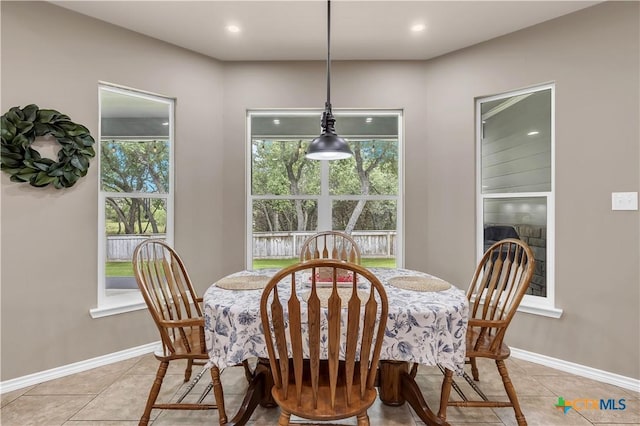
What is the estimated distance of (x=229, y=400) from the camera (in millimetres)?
1980

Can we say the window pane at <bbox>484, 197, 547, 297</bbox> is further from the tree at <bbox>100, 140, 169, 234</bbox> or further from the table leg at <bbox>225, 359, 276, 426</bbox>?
the tree at <bbox>100, 140, 169, 234</bbox>

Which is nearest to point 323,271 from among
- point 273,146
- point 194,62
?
point 273,146

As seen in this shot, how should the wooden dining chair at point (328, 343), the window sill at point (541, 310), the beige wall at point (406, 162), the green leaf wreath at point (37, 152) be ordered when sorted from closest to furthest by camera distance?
the wooden dining chair at point (328, 343)
the green leaf wreath at point (37, 152)
the beige wall at point (406, 162)
the window sill at point (541, 310)

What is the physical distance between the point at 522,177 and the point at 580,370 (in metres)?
1.52

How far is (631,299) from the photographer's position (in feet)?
7.18

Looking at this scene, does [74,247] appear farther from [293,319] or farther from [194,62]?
[293,319]

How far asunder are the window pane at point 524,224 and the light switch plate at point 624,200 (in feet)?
1.37

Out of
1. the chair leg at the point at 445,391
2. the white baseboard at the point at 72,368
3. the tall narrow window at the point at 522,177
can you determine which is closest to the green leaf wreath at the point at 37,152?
the white baseboard at the point at 72,368

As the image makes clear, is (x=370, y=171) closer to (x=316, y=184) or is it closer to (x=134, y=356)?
(x=316, y=184)

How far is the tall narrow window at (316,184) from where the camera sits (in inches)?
126

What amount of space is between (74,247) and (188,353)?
1.42 m

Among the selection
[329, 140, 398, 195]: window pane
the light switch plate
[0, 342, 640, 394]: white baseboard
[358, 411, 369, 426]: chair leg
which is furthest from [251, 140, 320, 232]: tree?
the light switch plate

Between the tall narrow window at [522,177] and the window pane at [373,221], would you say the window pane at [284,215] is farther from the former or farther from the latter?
the tall narrow window at [522,177]

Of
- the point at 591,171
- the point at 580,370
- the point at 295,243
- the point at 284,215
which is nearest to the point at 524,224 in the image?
the point at 591,171
